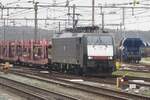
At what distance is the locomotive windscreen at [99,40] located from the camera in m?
31.3

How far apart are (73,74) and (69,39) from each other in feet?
7.99

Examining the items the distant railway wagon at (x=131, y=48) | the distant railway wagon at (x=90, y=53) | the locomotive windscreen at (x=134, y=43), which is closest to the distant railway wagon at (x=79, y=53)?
the distant railway wagon at (x=90, y=53)

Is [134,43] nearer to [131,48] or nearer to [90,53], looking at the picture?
[131,48]

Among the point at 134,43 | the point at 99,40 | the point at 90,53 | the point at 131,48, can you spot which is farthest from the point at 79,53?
the point at 134,43

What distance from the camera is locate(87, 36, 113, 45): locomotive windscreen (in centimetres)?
3130

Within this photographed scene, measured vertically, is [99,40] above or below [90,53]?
above

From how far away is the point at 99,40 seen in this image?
31.6 meters

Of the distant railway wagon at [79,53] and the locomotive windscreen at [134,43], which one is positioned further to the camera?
the locomotive windscreen at [134,43]

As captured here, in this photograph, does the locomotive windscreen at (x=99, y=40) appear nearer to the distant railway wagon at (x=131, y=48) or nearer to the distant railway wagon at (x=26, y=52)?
the distant railway wagon at (x=26, y=52)

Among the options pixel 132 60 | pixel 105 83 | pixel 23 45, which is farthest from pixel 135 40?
pixel 105 83

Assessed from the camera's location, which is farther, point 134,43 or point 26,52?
point 134,43

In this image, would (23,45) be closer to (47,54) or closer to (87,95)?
(47,54)

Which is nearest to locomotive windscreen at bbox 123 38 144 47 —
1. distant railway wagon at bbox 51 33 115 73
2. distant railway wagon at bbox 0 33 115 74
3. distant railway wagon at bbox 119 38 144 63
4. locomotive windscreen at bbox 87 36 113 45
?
distant railway wagon at bbox 119 38 144 63

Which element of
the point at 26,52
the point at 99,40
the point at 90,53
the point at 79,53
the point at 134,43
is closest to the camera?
the point at 90,53
